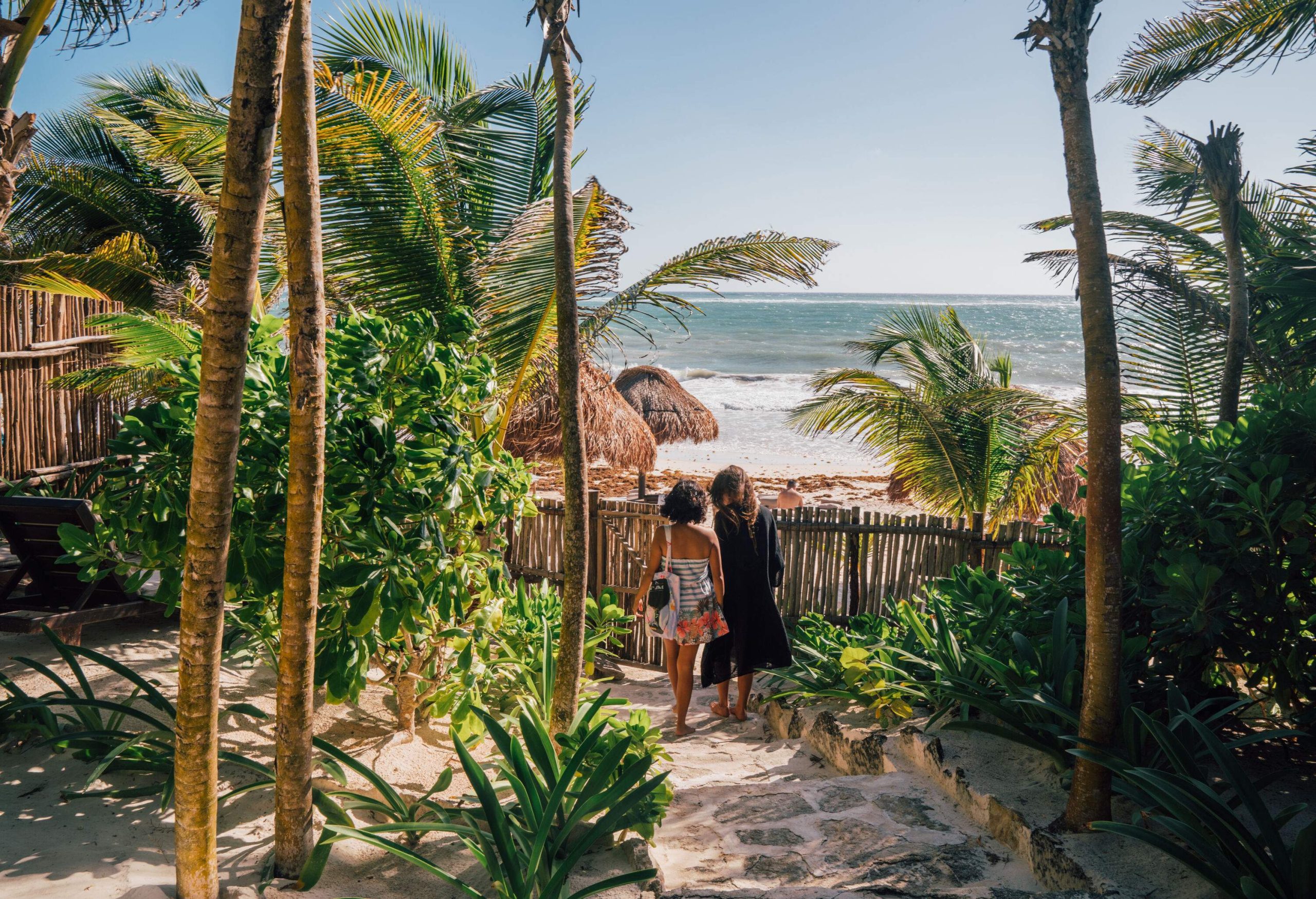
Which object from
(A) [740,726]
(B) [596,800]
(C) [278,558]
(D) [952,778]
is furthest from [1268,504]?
(C) [278,558]

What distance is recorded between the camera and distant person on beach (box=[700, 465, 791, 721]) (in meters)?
5.15

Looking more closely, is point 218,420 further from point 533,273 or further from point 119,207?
point 119,207

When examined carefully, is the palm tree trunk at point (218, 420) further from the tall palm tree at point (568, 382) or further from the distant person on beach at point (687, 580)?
the distant person on beach at point (687, 580)

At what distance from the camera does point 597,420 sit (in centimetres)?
1172

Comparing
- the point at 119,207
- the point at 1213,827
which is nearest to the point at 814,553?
the point at 1213,827

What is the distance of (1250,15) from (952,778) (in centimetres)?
613

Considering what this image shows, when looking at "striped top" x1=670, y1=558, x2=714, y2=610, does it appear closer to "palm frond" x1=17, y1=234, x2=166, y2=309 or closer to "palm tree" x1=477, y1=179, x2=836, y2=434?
"palm tree" x1=477, y1=179, x2=836, y2=434

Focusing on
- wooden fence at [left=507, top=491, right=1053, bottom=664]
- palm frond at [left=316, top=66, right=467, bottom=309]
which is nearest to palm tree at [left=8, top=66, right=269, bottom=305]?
palm frond at [left=316, top=66, right=467, bottom=309]

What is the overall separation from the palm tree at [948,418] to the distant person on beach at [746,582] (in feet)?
7.59

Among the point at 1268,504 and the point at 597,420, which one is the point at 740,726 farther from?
the point at 597,420

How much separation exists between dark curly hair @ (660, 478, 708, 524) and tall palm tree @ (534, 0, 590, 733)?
1679 millimetres

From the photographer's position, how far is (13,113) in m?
3.02

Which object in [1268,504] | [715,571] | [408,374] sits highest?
[408,374]

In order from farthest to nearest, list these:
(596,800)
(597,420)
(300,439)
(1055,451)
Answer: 1. (597,420)
2. (1055,451)
3. (596,800)
4. (300,439)
